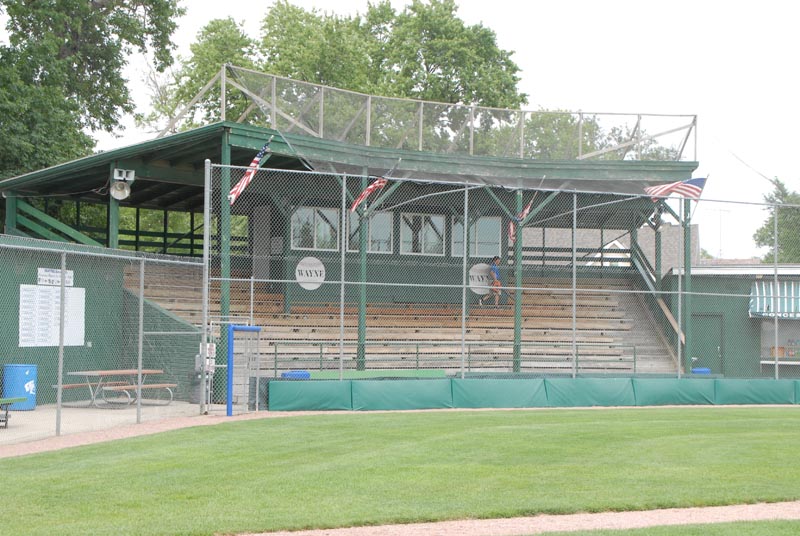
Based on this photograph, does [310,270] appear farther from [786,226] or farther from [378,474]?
[786,226]

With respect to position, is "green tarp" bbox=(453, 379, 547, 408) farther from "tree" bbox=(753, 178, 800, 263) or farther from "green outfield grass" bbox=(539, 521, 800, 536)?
"tree" bbox=(753, 178, 800, 263)

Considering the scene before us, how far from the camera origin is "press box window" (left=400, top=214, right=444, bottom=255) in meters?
27.7

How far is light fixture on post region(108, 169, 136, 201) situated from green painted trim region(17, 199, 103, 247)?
1611 millimetres

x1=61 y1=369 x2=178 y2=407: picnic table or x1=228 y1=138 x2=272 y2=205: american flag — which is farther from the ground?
x1=228 y1=138 x2=272 y2=205: american flag

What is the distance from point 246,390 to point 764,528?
12643 millimetres

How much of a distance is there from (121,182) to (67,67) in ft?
36.0

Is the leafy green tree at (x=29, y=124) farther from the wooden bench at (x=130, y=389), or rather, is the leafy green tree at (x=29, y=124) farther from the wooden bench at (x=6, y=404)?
the wooden bench at (x=6, y=404)

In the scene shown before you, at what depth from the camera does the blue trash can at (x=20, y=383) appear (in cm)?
1647

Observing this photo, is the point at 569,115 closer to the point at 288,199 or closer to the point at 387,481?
the point at 288,199

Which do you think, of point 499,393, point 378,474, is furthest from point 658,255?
point 378,474

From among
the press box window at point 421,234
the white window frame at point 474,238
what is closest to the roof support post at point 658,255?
the white window frame at point 474,238

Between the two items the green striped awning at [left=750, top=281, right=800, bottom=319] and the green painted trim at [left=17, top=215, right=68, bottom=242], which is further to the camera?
the green striped awning at [left=750, top=281, right=800, bottom=319]

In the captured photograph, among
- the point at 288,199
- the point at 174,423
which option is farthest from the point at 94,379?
the point at 288,199

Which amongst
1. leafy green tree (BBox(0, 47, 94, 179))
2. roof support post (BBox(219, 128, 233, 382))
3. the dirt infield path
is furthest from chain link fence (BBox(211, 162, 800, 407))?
the dirt infield path
